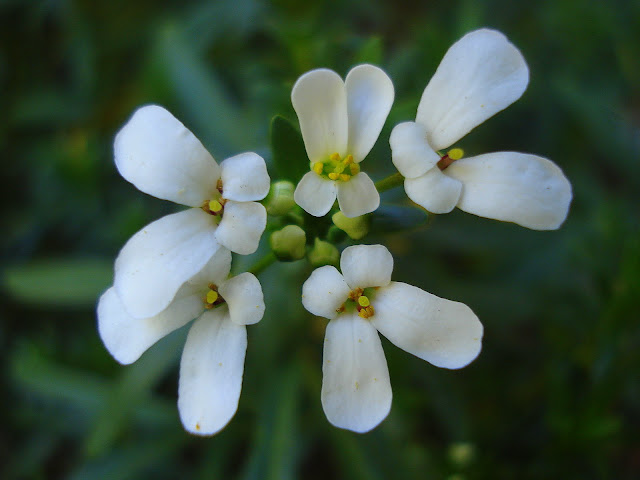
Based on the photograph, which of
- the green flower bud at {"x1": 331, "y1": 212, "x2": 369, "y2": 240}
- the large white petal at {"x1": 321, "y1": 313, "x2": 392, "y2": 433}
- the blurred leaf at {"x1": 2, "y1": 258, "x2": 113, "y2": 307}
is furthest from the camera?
the blurred leaf at {"x1": 2, "y1": 258, "x2": 113, "y2": 307}

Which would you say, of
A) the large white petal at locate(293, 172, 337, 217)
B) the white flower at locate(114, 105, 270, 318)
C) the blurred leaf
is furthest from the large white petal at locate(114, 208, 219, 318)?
the blurred leaf

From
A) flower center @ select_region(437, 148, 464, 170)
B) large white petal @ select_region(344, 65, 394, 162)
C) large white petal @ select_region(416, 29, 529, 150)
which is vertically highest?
large white petal @ select_region(416, 29, 529, 150)

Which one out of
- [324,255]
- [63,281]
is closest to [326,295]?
[324,255]

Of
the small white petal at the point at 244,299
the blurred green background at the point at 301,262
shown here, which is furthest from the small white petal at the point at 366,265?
the blurred green background at the point at 301,262

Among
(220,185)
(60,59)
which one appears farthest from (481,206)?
(60,59)

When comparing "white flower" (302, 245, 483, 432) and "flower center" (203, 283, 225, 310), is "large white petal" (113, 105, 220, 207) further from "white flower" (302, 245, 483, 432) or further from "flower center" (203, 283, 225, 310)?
"white flower" (302, 245, 483, 432)

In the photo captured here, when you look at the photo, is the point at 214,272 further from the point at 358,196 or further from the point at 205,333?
the point at 358,196

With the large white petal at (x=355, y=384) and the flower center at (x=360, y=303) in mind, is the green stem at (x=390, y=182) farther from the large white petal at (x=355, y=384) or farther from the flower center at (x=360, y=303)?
the large white petal at (x=355, y=384)
